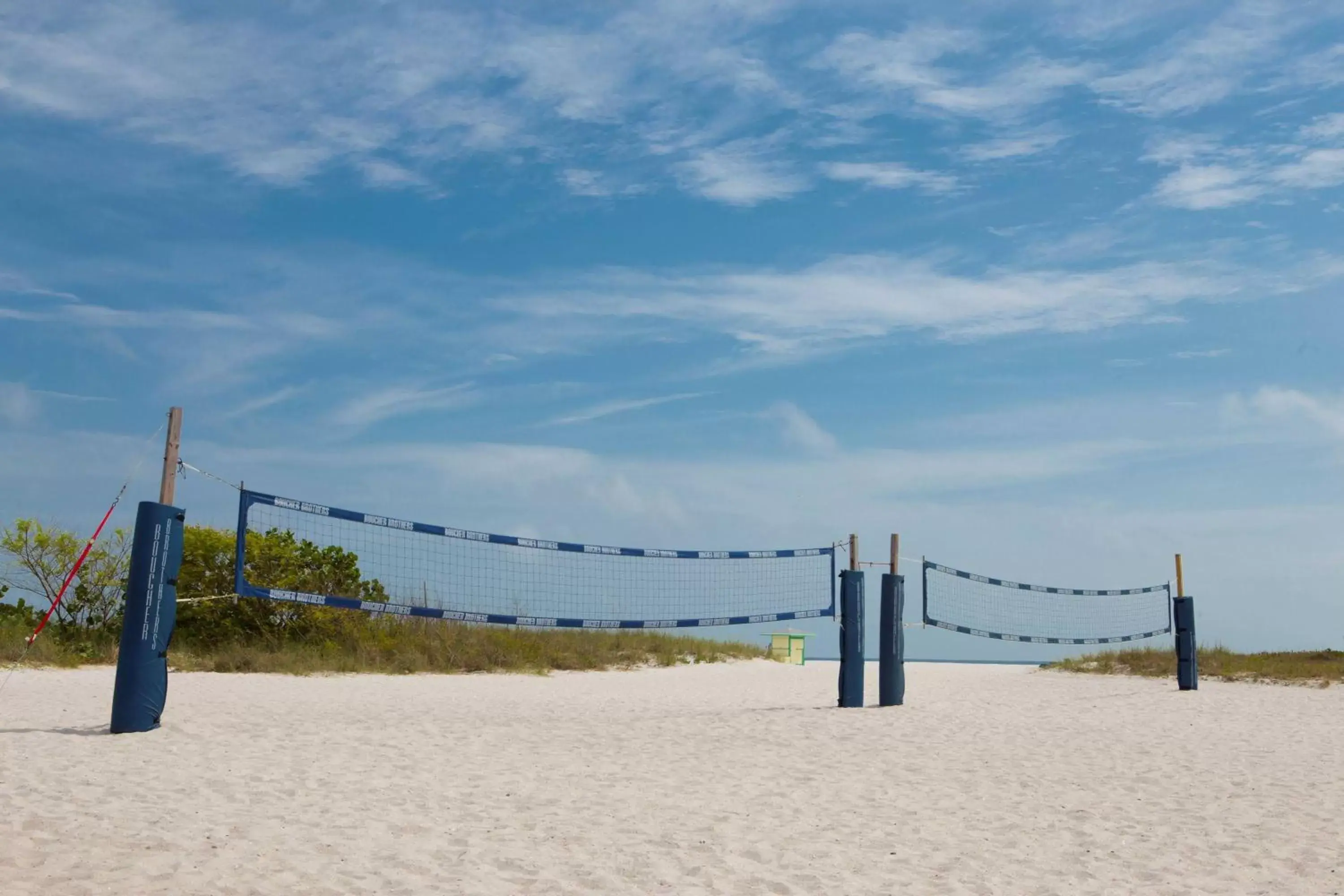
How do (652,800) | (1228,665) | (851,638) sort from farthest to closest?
(1228,665)
(851,638)
(652,800)

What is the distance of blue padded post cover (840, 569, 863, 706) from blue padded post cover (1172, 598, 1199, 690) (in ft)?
17.9

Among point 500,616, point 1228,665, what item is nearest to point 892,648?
point 500,616

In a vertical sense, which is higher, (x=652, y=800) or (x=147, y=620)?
(x=147, y=620)

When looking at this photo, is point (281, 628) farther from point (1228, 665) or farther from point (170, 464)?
point (1228, 665)

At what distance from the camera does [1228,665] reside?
17.5m

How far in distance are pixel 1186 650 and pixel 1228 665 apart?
3.29 m

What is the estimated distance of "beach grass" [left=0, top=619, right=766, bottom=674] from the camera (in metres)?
14.6

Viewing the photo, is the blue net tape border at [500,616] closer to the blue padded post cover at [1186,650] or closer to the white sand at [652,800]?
the white sand at [652,800]

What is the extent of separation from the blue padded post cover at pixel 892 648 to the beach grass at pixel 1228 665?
23.9 ft

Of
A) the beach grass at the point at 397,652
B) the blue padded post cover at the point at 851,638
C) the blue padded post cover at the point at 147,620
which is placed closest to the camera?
the blue padded post cover at the point at 147,620

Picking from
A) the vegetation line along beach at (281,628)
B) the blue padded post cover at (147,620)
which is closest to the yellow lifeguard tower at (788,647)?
the vegetation line along beach at (281,628)

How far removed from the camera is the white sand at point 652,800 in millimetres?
4934

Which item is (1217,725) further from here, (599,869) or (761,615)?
(599,869)

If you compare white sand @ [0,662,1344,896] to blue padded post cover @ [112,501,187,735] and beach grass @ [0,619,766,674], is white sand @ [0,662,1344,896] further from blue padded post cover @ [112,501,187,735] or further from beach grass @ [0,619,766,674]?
beach grass @ [0,619,766,674]
